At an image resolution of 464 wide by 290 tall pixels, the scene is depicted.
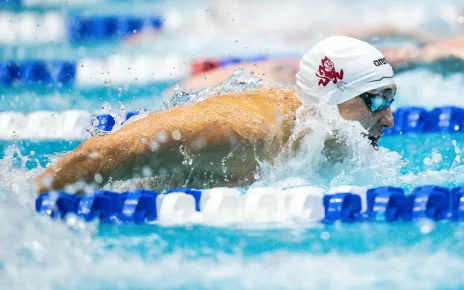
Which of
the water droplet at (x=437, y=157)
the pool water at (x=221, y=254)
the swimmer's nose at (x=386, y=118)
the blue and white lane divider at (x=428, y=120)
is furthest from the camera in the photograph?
the blue and white lane divider at (x=428, y=120)

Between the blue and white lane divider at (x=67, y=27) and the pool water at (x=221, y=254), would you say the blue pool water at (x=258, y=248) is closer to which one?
the pool water at (x=221, y=254)

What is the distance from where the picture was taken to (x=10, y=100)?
5.02 m

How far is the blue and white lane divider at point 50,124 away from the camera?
164 inches

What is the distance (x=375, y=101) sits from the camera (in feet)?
9.80

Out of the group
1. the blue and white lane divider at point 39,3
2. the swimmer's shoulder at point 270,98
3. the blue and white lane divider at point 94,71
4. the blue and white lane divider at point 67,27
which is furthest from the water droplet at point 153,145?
the blue and white lane divider at point 39,3

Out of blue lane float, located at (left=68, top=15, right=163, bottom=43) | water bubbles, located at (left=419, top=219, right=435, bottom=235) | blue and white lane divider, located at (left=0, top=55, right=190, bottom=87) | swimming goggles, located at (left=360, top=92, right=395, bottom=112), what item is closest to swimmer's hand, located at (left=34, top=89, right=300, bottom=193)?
swimming goggles, located at (left=360, top=92, right=395, bottom=112)

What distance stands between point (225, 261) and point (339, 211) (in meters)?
0.46

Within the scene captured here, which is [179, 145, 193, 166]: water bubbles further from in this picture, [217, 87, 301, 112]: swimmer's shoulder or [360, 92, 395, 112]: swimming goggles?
[360, 92, 395, 112]: swimming goggles

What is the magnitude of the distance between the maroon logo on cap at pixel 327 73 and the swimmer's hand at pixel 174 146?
0.29 m

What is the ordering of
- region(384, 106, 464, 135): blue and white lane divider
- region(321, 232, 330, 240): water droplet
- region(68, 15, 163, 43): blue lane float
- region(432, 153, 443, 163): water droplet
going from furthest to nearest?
region(68, 15, 163, 43): blue lane float < region(384, 106, 464, 135): blue and white lane divider < region(432, 153, 443, 163): water droplet < region(321, 232, 330, 240): water droplet

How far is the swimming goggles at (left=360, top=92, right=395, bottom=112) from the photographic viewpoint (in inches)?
118

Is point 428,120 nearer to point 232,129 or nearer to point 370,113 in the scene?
point 370,113

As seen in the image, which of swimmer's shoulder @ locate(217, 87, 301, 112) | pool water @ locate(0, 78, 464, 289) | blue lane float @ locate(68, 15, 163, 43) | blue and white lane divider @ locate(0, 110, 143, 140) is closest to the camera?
pool water @ locate(0, 78, 464, 289)

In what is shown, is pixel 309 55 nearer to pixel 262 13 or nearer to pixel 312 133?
pixel 312 133
